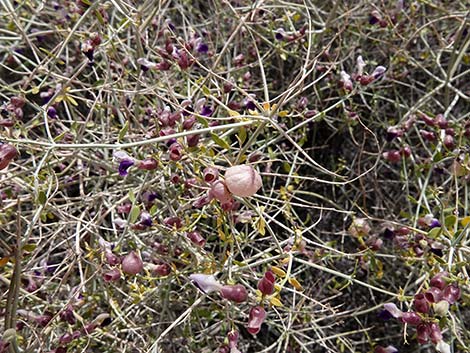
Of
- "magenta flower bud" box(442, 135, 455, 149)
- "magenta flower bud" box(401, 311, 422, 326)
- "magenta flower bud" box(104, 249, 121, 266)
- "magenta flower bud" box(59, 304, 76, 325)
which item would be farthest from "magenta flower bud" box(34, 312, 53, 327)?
"magenta flower bud" box(442, 135, 455, 149)

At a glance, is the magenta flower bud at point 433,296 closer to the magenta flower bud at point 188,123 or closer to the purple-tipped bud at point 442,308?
the purple-tipped bud at point 442,308

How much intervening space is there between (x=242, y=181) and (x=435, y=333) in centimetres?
40

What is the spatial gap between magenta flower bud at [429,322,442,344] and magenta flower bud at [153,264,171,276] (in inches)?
18.0

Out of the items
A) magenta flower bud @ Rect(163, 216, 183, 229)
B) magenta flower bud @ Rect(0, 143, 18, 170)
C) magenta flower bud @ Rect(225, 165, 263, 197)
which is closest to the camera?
magenta flower bud @ Rect(225, 165, 263, 197)

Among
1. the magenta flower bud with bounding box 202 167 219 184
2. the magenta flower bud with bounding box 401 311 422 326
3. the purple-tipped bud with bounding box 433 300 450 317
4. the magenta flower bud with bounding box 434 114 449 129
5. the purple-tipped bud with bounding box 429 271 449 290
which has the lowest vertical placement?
the magenta flower bud with bounding box 401 311 422 326

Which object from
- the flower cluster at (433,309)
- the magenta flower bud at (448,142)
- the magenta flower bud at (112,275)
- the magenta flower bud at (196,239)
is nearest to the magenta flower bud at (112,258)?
the magenta flower bud at (112,275)

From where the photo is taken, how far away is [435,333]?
35.0 inches

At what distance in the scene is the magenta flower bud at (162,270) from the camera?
3.37 ft

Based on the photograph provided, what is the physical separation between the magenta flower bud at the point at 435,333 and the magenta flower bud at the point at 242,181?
370 millimetres

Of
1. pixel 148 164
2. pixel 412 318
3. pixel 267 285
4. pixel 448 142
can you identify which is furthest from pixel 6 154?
pixel 448 142

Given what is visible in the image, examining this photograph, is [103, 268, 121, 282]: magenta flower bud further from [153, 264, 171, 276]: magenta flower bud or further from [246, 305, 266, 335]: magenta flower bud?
[246, 305, 266, 335]: magenta flower bud

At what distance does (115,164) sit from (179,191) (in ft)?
0.69

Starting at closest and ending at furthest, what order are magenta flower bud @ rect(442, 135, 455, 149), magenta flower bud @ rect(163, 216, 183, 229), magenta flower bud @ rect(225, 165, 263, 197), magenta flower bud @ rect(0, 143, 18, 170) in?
magenta flower bud @ rect(225, 165, 263, 197) → magenta flower bud @ rect(0, 143, 18, 170) → magenta flower bud @ rect(163, 216, 183, 229) → magenta flower bud @ rect(442, 135, 455, 149)

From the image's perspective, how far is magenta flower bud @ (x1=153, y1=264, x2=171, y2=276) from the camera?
1.03 m
